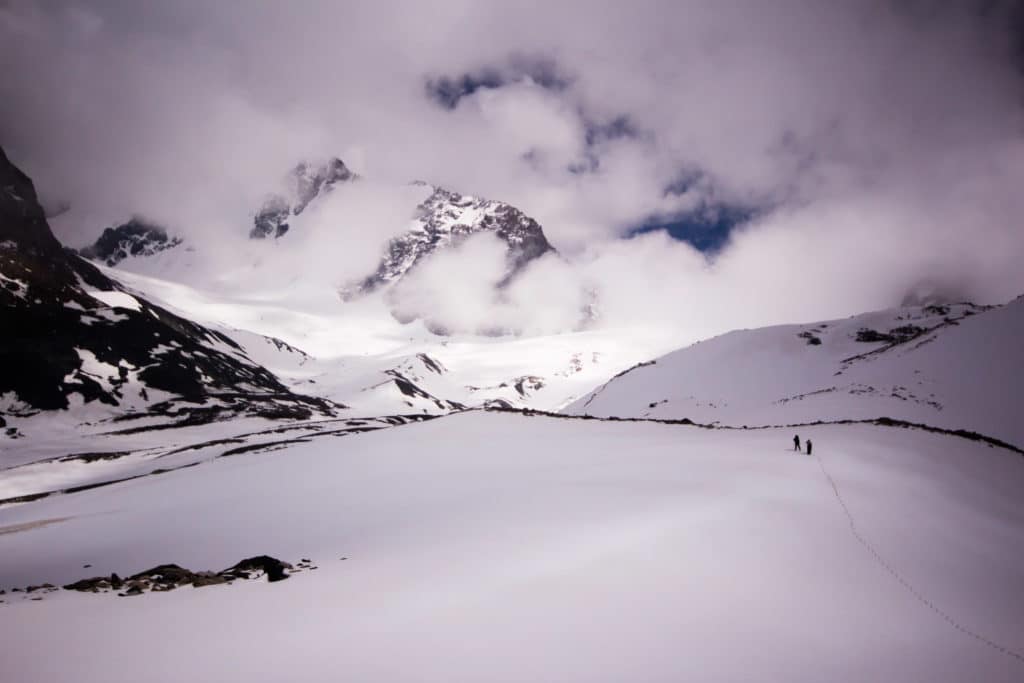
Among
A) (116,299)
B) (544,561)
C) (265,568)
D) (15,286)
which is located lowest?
(265,568)

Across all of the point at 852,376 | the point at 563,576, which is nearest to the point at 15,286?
the point at 563,576

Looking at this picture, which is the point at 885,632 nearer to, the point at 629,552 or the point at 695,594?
the point at 695,594

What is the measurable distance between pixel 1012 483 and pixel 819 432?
313 inches

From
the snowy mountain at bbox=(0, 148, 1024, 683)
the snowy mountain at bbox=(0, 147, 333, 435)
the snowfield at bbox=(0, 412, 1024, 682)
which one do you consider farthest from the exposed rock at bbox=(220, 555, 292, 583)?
the snowy mountain at bbox=(0, 147, 333, 435)

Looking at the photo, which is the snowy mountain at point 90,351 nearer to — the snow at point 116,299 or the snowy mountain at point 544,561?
the snow at point 116,299

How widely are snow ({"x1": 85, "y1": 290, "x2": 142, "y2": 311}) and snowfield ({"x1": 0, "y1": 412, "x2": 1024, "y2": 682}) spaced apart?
580 ft

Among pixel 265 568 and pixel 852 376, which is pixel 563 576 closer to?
pixel 265 568

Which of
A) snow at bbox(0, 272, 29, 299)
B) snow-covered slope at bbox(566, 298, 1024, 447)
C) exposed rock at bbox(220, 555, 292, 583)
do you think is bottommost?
exposed rock at bbox(220, 555, 292, 583)

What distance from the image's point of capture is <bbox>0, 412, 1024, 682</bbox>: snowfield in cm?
650

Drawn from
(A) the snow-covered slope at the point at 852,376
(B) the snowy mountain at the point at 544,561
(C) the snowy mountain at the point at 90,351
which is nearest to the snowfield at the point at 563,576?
(B) the snowy mountain at the point at 544,561

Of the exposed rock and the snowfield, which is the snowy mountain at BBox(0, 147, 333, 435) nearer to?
the snowfield

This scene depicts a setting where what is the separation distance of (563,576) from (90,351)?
169m

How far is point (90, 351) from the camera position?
131750 millimetres

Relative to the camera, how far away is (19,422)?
326 ft
